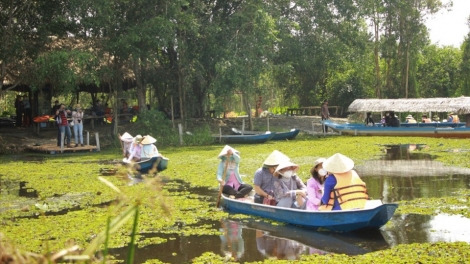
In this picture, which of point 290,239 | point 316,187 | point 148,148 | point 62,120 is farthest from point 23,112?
point 290,239

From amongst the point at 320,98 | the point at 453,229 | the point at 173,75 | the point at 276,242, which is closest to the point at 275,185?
the point at 276,242

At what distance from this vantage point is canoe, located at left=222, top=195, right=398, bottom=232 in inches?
A: 290

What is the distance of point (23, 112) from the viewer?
83.4ft

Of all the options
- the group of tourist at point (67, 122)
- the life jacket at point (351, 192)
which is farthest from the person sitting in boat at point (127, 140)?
the life jacket at point (351, 192)

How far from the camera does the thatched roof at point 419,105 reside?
24500mm

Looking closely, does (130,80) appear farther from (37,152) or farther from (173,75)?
(37,152)

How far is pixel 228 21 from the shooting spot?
82.7 ft

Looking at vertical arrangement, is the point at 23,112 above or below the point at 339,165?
above

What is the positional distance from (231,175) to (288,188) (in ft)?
5.24

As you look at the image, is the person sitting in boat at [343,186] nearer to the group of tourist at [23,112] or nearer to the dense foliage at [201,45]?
the dense foliage at [201,45]

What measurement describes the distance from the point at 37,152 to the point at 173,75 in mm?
7662

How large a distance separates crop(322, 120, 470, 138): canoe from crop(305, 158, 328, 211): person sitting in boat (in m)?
17.0

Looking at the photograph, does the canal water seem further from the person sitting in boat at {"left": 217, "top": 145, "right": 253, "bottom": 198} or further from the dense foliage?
the dense foliage

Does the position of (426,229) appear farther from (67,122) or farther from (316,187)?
(67,122)
